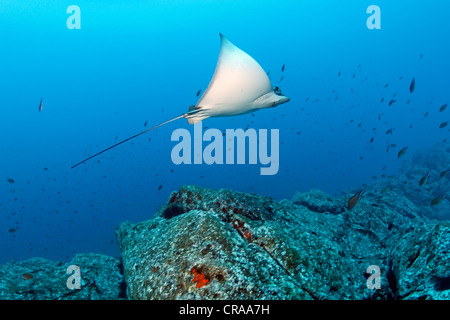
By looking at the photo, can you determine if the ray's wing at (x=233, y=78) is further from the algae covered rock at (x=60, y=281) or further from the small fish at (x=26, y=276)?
the small fish at (x=26, y=276)

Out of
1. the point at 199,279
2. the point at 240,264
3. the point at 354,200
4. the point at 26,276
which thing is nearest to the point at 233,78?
the point at 240,264

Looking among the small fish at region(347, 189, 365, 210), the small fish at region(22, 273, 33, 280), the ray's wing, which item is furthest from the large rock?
the ray's wing

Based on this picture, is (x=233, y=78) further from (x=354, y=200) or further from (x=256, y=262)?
(x=354, y=200)

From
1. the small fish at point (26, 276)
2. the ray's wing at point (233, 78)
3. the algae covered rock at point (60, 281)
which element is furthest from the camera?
the small fish at point (26, 276)

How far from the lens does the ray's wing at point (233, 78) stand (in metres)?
4.33

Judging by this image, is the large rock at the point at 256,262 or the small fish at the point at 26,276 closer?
the large rock at the point at 256,262

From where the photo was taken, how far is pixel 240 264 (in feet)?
10.8

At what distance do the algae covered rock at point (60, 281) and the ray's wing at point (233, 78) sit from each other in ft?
15.4

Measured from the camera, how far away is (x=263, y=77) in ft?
14.9

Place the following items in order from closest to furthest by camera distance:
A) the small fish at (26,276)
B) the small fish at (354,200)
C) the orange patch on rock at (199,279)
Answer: the orange patch on rock at (199,279) < the small fish at (26,276) < the small fish at (354,200)

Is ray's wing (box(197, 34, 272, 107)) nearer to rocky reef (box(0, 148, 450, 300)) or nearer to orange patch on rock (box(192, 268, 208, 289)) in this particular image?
rocky reef (box(0, 148, 450, 300))

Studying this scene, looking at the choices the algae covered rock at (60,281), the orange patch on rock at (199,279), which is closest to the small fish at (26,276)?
the algae covered rock at (60,281)

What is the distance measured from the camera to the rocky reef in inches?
126

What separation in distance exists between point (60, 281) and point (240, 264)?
177 inches
